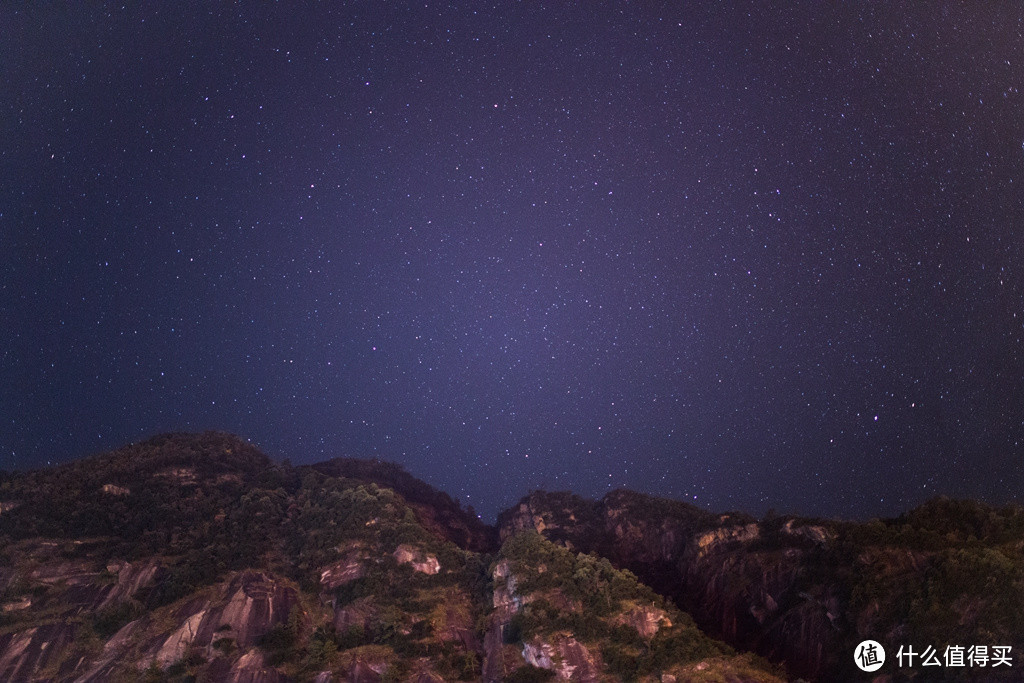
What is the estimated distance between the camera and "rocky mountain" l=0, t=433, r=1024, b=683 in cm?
3678

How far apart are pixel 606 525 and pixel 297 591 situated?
95.9 ft

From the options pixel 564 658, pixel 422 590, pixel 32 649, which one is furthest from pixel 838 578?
pixel 32 649

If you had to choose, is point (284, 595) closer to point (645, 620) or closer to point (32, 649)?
point (32, 649)

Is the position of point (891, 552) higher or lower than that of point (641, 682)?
higher

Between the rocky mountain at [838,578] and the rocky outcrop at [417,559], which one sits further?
the rocky outcrop at [417,559]

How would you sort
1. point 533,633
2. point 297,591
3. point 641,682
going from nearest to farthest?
point 641,682 < point 533,633 < point 297,591

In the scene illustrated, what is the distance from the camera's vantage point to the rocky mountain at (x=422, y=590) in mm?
36781

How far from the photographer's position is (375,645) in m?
40.9

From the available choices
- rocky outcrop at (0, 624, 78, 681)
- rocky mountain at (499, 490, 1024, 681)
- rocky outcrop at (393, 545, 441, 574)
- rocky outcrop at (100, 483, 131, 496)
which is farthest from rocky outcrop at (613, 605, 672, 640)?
rocky outcrop at (100, 483, 131, 496)

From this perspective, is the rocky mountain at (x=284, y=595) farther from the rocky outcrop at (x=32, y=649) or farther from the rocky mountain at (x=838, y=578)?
the rocky mountain at (x=838, y=578)

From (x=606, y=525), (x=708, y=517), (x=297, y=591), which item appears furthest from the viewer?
(x=606, y=525)

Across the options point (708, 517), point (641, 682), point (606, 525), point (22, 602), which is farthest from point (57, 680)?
point (708, 517)

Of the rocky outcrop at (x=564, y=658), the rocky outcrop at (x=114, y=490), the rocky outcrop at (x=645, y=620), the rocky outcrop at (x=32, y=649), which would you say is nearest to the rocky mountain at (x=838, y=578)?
the rocky outcrop at (x=645, y=620)

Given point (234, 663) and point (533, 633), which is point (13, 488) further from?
point (533, 633)
